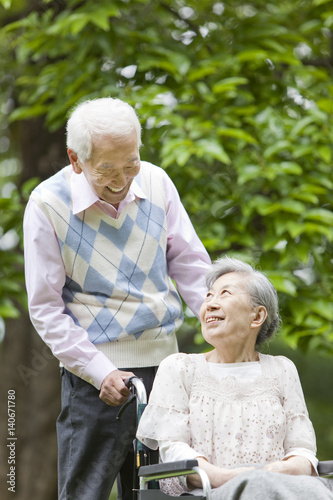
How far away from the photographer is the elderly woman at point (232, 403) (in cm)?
209

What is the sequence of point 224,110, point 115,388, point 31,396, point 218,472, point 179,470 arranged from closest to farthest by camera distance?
point 179,470 → point 218,472 → point 115,388 → point 224,110 → point 31,396

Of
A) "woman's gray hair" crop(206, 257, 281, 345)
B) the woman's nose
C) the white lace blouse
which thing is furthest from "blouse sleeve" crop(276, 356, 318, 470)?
the woman's nose

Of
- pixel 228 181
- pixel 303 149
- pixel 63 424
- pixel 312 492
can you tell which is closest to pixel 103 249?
pixel 63 424

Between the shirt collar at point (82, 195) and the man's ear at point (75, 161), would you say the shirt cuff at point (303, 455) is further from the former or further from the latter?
the man's ear at point (75, 161)

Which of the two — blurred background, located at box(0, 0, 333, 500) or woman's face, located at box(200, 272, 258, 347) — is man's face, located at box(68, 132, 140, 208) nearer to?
woman's face, located at box(200, 272, 258, 347)

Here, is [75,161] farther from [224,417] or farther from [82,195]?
[224,417]

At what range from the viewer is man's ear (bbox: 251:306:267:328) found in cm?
228

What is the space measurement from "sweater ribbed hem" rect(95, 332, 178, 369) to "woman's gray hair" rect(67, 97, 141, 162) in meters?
0.60

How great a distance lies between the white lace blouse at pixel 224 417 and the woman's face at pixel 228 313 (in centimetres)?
10

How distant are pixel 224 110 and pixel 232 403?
1.71m

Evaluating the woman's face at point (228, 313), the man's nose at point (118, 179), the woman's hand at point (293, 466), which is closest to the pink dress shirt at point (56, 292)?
the man's nose at point (118, 179)

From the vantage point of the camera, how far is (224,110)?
3.46 m

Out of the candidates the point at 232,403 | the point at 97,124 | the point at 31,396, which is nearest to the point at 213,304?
the point at 232,403

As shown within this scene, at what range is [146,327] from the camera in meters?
2.40
